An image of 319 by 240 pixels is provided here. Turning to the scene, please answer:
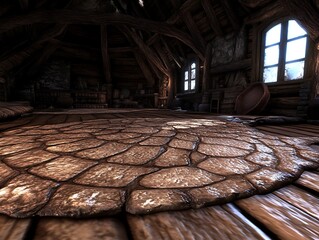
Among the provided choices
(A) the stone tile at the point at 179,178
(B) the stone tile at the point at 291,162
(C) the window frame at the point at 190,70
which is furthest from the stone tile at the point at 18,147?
(C) the window frame at the point at 190,70

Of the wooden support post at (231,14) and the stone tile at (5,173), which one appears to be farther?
the wooden support post at (231,14)

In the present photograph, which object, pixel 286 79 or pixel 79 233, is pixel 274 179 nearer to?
pixel 79 233

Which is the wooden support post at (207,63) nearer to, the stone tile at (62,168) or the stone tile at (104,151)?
the stone tile at (104,151)

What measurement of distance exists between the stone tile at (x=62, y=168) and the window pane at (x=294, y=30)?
6.50 m

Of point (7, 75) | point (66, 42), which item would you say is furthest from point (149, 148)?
point (66, 42)

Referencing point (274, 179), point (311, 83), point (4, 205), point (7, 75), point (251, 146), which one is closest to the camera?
point (4, 205)

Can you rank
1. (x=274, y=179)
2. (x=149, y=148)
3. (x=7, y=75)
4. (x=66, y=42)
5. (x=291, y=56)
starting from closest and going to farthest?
(x=274, y=179), (x=149, y=148), (x=291, y=56), (x=7, y=75), (x=66, y=42)

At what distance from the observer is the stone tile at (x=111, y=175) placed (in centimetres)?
88

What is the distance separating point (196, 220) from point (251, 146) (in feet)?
3.90

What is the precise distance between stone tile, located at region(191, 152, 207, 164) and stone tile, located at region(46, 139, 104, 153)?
33.4 inches

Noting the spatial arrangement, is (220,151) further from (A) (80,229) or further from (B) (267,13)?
(B) (267,13)

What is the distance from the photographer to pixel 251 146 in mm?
1591

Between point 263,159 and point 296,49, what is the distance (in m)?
5.49

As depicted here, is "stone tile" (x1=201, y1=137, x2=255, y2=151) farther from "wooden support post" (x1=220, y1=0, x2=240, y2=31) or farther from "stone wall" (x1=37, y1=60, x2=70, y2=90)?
"stone wall" (x1=37, y1=60, x2=70, y2=90)
